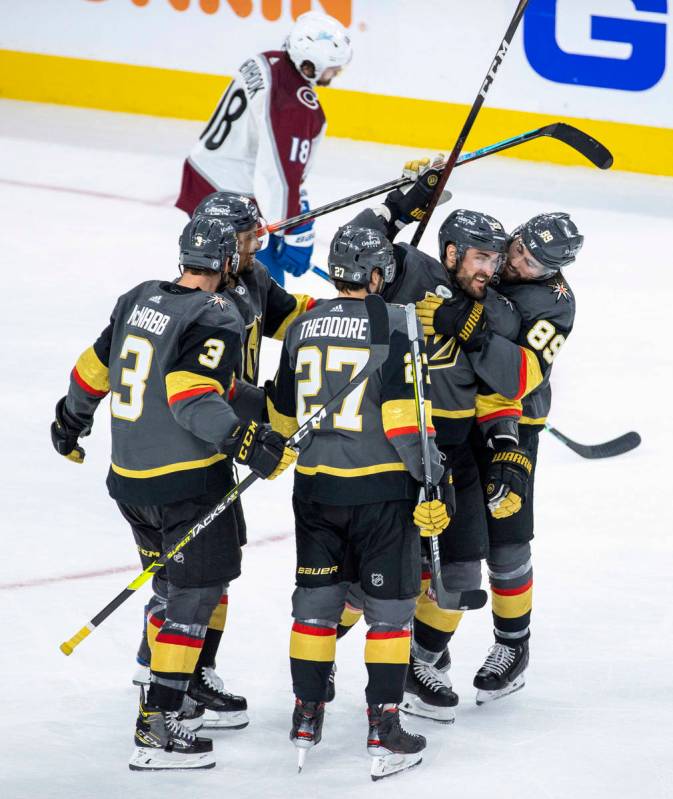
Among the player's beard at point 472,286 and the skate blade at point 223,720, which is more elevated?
the player's beard at point 472,286

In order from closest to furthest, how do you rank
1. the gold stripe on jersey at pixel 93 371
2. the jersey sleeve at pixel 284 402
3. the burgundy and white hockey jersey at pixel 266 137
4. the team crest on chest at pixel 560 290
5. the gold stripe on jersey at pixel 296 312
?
1. the jersey sleeve at pixel 284 402
2. the gold stripe on jersey at pixel 93 371
3. the team crest on chest at pixel 560 290
4. the gold stripe on jersey at pixel 296 312
5. the burgundy and white hockey jersey at pixel 266 137

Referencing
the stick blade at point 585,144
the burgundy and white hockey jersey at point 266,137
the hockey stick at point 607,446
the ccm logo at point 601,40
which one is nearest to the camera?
the stick blade at point 585,144

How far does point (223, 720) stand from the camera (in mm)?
3350

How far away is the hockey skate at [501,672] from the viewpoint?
11.6 ft

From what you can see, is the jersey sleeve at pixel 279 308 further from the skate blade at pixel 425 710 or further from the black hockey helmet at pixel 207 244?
the skate blade at pixel 425 710

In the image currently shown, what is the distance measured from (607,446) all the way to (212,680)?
2199 mm

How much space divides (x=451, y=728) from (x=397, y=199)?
142cm

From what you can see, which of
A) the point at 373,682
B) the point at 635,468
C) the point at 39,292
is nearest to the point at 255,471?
the point at 373,682

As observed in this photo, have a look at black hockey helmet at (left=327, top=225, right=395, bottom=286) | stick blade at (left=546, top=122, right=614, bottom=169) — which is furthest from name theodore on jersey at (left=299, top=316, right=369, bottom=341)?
stick blade at (left=546, top=122, right=614, bottom=169)

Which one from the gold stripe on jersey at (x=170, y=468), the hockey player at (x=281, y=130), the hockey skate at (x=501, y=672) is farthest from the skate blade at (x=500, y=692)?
the hockey player at (x=281, y=130)

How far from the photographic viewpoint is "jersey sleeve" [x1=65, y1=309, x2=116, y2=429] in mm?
3246

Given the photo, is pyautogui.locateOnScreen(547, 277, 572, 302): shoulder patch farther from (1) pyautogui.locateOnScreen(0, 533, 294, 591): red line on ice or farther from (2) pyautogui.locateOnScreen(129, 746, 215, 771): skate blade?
(1) pyautogui.locateOnScreen(0, 533, 294, 591): red line on ice

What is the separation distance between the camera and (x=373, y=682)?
3.13m

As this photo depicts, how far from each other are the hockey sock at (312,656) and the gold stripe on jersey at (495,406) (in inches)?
25.2
